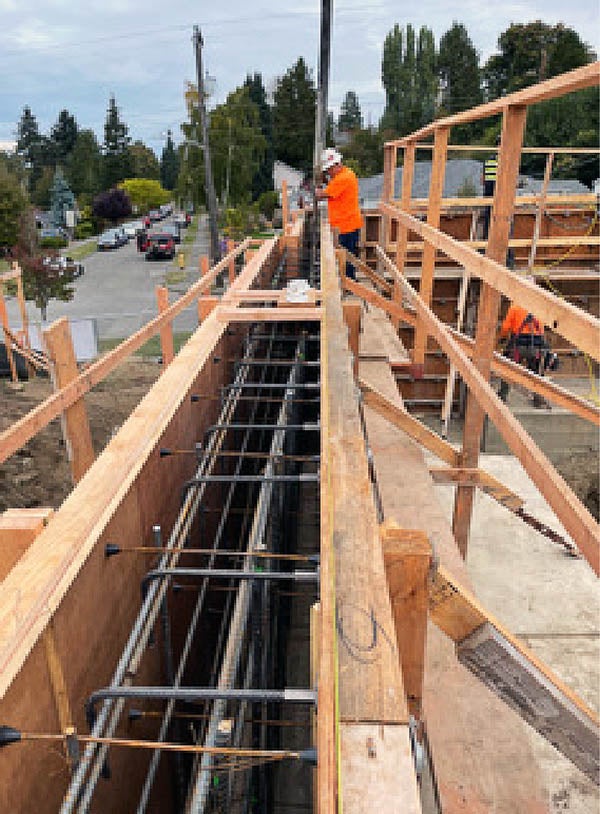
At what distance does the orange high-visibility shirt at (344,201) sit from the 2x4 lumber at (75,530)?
19.5 ft

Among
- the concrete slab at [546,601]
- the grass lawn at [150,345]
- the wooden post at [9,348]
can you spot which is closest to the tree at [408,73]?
the grass lawn at [150,345]

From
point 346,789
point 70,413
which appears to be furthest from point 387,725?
point 70,413

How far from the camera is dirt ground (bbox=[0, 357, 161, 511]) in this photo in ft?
33.9

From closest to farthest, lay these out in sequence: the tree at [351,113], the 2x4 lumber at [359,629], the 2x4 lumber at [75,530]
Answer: the 2x4 lumber at [359,629], the 2x4 lumber at [75,530], the tree at [351,113]

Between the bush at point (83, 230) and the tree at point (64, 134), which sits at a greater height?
the tree at point (64, 134)

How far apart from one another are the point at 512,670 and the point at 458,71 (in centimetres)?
9980

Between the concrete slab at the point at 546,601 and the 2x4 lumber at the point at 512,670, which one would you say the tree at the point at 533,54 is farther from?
the 2x4 lumber at the point at 512,670

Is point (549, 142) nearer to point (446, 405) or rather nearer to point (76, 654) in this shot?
point (446, 405)

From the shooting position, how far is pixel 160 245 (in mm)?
44000

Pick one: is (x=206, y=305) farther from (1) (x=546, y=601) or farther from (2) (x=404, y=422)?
(1) (x=546, y=601)

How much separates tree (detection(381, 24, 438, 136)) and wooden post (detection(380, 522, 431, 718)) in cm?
8907

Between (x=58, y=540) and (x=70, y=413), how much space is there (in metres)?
2.42

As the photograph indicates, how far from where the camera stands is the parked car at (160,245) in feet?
144

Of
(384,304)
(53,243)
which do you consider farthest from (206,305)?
(53,243)
